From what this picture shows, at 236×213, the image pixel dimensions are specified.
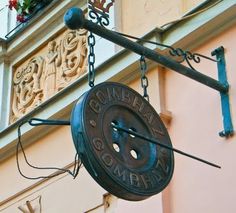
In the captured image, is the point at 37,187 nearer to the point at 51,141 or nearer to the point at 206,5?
the point at 51,141

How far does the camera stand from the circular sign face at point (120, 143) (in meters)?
4.92

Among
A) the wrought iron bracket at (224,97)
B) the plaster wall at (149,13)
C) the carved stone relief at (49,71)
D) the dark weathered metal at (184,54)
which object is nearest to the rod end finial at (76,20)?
the dark weathered metal at (184,54)

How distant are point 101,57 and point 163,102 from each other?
3.31ft

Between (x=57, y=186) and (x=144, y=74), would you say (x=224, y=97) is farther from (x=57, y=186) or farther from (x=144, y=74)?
(x=57, y=186)

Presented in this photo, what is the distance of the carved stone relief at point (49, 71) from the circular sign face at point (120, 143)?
2145 mm

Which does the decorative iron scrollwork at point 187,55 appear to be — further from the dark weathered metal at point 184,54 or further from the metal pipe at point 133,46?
the metal pipe at point 133,46

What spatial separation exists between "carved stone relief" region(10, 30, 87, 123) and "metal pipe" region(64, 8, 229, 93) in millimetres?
1823

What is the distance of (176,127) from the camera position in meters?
6.28

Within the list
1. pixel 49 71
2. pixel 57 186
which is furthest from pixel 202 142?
pixel 49 71

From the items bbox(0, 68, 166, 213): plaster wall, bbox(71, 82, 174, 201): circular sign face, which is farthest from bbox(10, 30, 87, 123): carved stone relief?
bbox(71, 82, 174, 201): circular sign face

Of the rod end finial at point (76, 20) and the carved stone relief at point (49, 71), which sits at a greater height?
the carved stone relief at point (49, 71)

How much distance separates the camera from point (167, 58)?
575cm

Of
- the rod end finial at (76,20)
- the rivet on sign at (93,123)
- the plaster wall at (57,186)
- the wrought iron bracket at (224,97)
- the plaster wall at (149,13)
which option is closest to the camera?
the rivet on sign at (93,123)

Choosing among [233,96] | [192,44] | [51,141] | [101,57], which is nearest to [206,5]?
[192,44]
